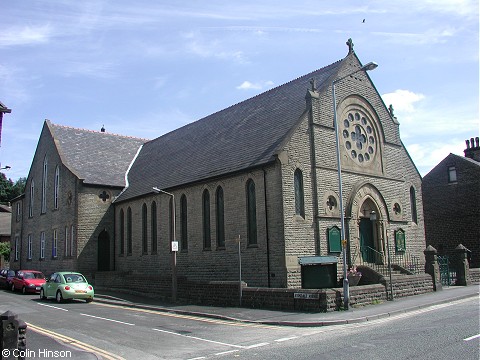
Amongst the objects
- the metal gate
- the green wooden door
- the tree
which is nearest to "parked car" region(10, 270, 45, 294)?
the green wooden door

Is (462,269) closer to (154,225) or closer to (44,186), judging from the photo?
(154,225)

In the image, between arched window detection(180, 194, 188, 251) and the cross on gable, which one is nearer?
arched window detection(180, 194, 188, 251)

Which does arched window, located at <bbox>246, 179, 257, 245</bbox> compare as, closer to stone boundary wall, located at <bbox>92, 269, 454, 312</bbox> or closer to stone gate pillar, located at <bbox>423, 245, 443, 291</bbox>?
stone boundary wall, located at <bbox>92, 269, 454, 312</bbox>

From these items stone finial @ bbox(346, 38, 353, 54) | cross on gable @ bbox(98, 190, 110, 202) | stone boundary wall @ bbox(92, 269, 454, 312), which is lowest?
stone boundary wall @ bbox(92, 269, 454, 312)

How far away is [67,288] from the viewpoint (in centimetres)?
2294

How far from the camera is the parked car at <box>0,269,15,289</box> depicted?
30.9 m

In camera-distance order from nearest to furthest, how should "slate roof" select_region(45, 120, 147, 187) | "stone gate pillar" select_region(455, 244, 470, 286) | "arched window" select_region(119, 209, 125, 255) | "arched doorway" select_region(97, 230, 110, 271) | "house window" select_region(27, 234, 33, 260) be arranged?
"stone gate pillar" select_region(455, 244, 470, 286) → "arched window" select_region(119, 209, 125, 255) → "arched doorway" select_region(97, 230, 110, 271) → "slate roof" select_region(45, 120, 147, 187) → "house window" select_region(27, 234, 33, 260)

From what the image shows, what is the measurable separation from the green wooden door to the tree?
7949cm

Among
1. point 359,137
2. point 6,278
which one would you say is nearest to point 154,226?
point 6,278

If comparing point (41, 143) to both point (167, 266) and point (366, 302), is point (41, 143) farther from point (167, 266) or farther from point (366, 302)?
point (366, 302)

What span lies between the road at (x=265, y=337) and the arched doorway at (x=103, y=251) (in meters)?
16.7

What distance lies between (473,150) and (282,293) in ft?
101

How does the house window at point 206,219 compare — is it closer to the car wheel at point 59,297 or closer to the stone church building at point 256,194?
the stone church building at point 256,194

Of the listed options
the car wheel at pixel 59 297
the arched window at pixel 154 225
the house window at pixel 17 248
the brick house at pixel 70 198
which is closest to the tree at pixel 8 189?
the house window at pixel 17 248
